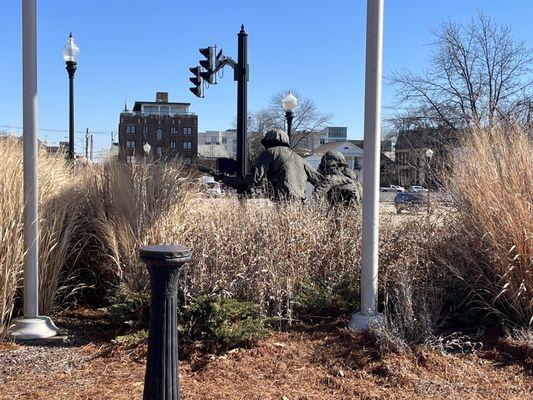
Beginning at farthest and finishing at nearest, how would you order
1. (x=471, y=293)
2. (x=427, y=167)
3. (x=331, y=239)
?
(x=427, y=167)
(x=331, y=239)
(x=471, y=293)

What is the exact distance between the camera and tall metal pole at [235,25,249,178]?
1127 centimetres

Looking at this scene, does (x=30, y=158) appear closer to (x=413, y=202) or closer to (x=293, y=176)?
(x=293, y=176)

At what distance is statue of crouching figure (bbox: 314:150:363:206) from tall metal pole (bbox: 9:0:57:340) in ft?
11.9

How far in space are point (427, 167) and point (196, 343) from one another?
3174 mm

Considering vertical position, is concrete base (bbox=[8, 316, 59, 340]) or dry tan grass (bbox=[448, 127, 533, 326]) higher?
dry tan grass (bbox=[448, 127, 533, 326])

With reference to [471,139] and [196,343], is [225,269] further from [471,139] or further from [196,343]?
[471,139]

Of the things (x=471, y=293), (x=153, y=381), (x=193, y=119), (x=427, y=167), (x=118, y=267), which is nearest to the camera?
(x=153, y=381)

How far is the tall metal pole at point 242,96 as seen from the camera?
37.0 feet

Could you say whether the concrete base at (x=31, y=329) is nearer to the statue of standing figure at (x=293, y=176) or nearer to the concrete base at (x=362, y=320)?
the concrete base at (x=362, y=320)

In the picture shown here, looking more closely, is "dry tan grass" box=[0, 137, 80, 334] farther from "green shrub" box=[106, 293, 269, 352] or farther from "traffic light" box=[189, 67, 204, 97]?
"traffic light" box=[189, 67, 204, 97]

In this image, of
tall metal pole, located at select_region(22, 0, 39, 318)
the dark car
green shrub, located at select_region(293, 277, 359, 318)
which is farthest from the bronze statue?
tall metal pole, located at select_region(22, 0, 39, 318)

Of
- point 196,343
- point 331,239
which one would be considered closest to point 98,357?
point 196,343

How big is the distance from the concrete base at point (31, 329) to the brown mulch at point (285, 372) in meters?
0.15

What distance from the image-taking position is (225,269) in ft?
15.3
